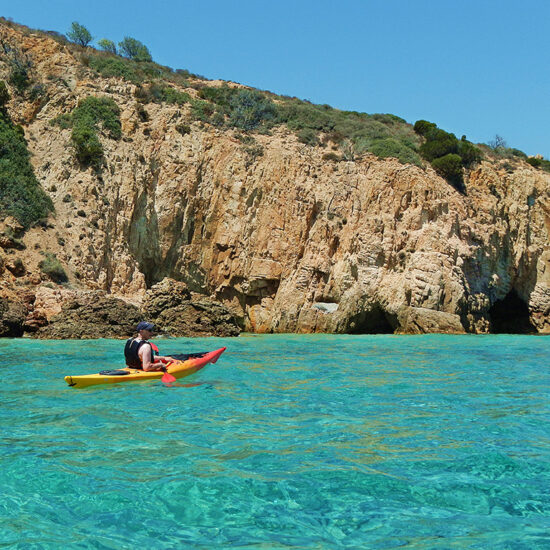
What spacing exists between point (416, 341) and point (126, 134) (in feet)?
70.4

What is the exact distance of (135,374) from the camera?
11828 mm

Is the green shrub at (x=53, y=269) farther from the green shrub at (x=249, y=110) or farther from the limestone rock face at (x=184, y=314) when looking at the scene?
the green shrub at (x=249, y=110)

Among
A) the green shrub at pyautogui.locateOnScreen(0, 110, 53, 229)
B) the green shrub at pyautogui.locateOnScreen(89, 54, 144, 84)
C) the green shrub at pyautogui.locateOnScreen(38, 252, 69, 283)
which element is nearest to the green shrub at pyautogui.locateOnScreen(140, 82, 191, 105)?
the green shrub at pyautogui.locateOnScreen(89, 54, 144, 84)

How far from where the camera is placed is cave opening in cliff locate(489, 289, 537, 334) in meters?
36.1

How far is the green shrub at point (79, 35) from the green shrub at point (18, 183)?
1368cm

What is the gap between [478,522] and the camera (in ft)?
16.3

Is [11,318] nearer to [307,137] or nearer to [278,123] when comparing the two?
[307,137]

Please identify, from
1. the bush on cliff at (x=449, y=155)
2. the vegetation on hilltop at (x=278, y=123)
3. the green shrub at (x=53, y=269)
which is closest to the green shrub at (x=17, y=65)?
the vegetation on hilltop at (x=278, y=123)

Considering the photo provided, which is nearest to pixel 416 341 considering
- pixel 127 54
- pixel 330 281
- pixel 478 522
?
pixel 330 281

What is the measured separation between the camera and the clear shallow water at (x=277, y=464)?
4.76m

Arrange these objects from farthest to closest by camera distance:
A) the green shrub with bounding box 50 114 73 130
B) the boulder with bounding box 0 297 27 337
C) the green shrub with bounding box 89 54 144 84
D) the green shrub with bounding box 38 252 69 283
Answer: the green shrub with bounding box 89 54 144 84 → the green shrub with bounding box 50 114 73 130 → the green shrub with bounding box 38 252 69 283 → the boulder with bounding box 0 297 27 337

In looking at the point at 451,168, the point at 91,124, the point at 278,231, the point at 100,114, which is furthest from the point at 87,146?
the point at 451,168

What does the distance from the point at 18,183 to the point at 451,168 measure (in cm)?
2493

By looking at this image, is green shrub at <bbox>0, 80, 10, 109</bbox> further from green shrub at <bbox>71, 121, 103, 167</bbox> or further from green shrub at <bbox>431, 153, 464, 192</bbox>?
green shrub at <bbox>431, 153, 464, 192</bbox>
